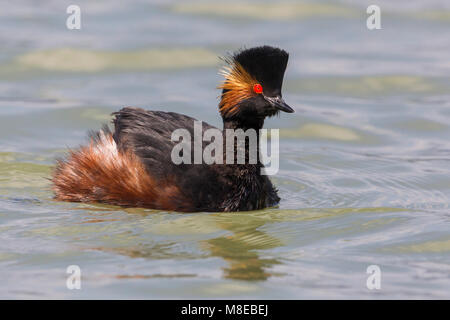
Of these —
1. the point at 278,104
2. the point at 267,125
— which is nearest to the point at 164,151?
the point at 278,104

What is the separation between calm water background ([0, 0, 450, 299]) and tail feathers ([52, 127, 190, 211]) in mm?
131

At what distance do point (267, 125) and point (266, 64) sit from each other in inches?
173

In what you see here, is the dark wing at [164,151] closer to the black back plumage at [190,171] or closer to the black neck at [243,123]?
the black back plumage at [190,171]

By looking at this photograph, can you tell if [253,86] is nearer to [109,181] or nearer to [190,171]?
[190,171]

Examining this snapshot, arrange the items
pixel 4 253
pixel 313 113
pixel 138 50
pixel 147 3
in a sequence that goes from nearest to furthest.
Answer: pixel 4 253, pixel 313 113, pixel 138 50, pixel 147 3

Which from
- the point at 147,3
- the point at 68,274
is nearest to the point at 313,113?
the point at 147,3

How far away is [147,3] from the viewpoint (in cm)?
1811

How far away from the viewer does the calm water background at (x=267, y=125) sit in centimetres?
752

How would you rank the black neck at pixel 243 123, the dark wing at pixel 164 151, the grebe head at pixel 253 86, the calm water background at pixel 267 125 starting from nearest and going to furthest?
the calm water background at pixel 267 125 < the dark wing at pixel 164 151 < the grebe head at pixel 253 86 < the black neck at pixel 243 123

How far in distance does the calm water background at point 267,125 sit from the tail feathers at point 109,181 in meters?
0.13

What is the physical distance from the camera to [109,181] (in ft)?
29.6

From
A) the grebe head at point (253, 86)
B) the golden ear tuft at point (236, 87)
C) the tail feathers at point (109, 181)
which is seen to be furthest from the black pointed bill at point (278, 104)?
the tail feathers at point (109, 181)

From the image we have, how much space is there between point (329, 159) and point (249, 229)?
315cm
